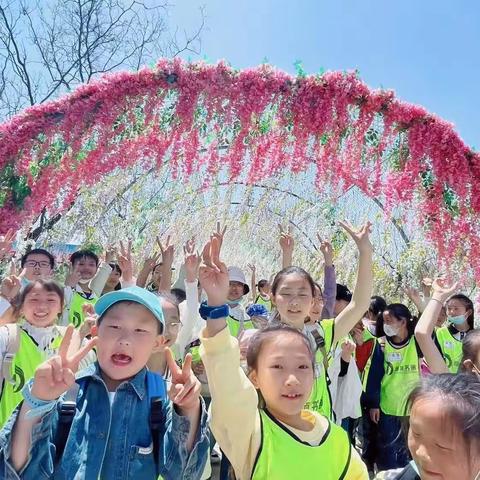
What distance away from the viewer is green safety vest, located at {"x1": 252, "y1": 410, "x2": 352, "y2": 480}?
5.26ft

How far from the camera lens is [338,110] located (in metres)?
4.60

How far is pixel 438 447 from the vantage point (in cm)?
132

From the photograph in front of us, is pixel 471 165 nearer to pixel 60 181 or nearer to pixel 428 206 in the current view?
pixel 428 206

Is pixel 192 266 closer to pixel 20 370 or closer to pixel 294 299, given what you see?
→ pixel 294 299

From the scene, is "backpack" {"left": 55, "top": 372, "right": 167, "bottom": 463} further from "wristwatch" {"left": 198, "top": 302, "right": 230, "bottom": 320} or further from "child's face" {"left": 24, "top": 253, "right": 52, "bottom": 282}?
"child's face" {"left": 24, "top": 253, "right": 52, "bottom": 282}

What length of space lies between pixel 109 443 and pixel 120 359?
269 mm

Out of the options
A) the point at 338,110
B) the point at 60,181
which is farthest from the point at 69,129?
the point at 338,110

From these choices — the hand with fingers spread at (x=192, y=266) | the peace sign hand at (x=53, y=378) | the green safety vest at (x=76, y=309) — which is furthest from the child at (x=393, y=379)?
the peace sign hand at (x=53, y=378)

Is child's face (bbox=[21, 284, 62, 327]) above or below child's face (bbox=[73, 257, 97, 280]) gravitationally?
below

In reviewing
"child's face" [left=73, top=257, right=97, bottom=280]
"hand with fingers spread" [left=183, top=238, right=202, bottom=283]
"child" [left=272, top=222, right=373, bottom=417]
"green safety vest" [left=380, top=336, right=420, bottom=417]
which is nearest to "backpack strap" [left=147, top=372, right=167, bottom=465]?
"child" [left=272, top=222, right=373, bottom=417]

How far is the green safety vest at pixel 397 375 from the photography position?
4.07 metres

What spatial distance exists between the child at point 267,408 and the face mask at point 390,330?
8.64ft

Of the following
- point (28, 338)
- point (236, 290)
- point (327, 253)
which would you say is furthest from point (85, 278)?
point (327, 253)

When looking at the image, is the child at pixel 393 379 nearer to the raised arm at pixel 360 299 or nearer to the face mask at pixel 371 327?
the face mask at pixel 371 327
